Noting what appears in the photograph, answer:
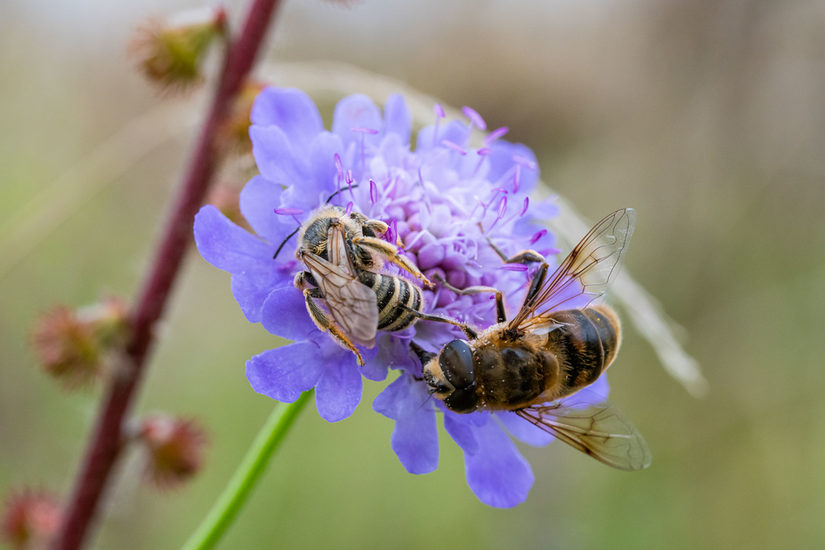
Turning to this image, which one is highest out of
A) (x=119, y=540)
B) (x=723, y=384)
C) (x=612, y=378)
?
(x=723, y=384)

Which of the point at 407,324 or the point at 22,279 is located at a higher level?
the point at 407,324

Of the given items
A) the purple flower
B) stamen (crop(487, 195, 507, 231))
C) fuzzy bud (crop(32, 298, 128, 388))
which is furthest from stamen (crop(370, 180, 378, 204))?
fuzzy bud (crop(32, 298, 128, 388))

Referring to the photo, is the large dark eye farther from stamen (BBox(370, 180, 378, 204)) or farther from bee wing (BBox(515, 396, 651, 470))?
stamen (BBox(370, 180, 378, 204))

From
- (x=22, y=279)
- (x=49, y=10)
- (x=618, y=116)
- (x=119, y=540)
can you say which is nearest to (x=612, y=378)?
(x=618, y=116)

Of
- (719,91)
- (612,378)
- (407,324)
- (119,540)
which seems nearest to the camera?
(407,324)

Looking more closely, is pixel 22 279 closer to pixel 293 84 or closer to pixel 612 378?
pixel 293 84

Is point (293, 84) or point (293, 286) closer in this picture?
point (293, 286)
